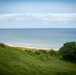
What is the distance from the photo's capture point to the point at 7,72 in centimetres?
1435

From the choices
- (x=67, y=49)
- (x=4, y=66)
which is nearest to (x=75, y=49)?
(x=67, y=49)

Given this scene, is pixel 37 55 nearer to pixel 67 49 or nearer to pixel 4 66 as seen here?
pixel 67 49

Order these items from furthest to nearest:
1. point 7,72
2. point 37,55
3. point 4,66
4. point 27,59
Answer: point 37,55, point 27,59, point 4,66, point 7,72

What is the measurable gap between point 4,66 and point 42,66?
3444 mm

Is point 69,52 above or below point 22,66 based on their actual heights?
above

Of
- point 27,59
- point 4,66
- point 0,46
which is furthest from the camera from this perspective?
point 0,46

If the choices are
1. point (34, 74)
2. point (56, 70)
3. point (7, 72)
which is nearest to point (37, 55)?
point (56, 70)

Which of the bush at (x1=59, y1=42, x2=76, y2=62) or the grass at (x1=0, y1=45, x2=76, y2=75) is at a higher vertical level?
the bush at (x1=59, y1=42, x2=76, y2=62)

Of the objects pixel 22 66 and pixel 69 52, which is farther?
pixel 69 52

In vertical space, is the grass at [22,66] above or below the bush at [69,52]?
below

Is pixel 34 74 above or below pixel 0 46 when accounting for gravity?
below

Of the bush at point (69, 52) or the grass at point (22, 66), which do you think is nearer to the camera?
the grass at point (22, 66)

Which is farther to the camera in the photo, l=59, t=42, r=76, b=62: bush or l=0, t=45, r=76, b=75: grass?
l=59, t=42, r=76, b=62: bush

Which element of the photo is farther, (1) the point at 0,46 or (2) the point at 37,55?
(2) the point at 37,55
